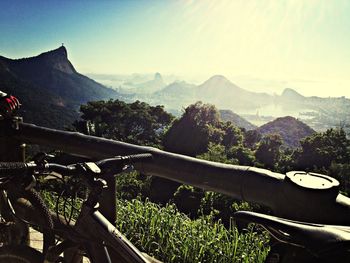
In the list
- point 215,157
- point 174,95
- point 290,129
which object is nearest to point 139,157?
point 215,157

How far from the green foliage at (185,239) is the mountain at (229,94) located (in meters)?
126

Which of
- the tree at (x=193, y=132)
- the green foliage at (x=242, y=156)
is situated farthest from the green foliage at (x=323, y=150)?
the tree at (x=193, y=132)

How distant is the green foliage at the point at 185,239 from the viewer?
3068 millimetres

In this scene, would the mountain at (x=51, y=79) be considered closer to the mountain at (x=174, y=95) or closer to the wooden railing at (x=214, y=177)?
the mountain at (x=174, y=95)

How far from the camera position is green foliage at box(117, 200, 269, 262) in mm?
3068

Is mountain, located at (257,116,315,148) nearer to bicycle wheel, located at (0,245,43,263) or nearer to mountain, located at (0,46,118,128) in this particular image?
mountain, located at (0,46,118,128)

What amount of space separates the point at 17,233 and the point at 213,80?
490 ft

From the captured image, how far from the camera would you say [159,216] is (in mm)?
3738

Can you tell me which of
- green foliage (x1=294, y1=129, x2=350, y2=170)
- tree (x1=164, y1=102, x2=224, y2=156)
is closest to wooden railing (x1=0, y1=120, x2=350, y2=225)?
green foliage (x1=294, y1=129, x2=350, y2=170)

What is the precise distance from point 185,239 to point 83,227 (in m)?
1.57

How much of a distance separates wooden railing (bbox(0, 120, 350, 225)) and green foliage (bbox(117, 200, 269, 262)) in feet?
3.44

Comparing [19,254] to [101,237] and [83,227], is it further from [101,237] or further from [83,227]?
[101,237]

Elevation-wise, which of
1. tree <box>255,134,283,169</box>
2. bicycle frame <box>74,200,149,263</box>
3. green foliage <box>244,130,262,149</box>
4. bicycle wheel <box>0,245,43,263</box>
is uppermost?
bicycle frame <box>74,200,149,263</box>

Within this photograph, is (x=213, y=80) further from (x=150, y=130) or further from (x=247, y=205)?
(x=247, y=205)
